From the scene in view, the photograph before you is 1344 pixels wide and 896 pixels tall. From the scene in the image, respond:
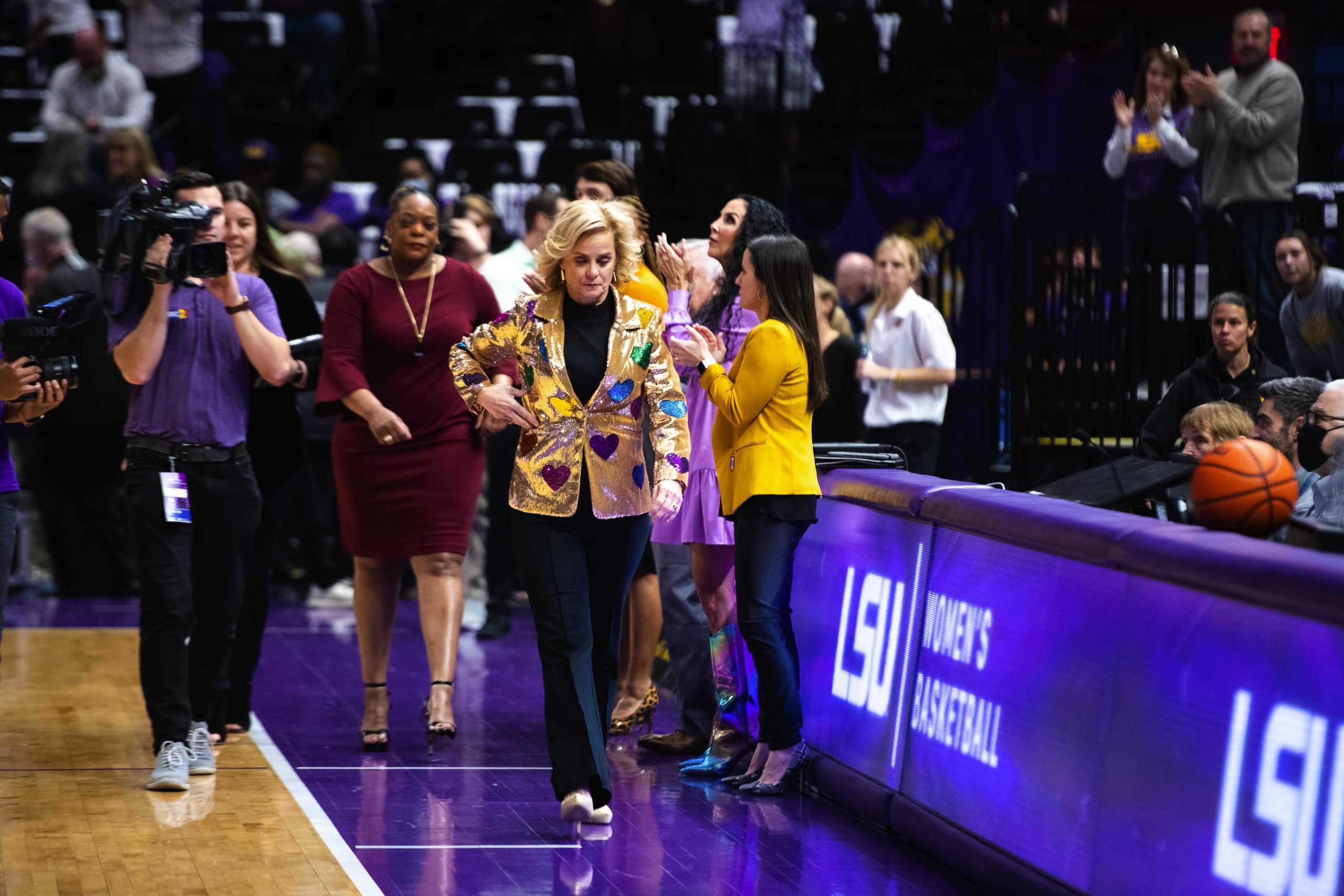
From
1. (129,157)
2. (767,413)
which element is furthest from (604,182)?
(129,157)

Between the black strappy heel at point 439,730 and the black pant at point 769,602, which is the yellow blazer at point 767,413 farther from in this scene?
the black strappy heel at point 439,730

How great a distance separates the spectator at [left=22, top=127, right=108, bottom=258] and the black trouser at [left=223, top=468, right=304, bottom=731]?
667 centimetres

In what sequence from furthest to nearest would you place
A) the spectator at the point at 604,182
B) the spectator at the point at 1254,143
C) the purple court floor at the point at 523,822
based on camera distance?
the spectator at the point at 1254,143 → the spectator at the point at 604,182 → the purple court floor at the point at 523,822

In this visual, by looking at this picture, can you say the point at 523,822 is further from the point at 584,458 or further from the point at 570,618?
the point at 584,458

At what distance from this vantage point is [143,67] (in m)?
15.4

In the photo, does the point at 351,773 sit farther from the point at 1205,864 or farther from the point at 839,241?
the point at 839,241

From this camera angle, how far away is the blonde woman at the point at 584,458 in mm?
5211

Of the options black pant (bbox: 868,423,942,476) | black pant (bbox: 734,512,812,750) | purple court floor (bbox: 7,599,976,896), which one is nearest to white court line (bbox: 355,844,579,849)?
purple court floor (bbox: 7,599,976,896)

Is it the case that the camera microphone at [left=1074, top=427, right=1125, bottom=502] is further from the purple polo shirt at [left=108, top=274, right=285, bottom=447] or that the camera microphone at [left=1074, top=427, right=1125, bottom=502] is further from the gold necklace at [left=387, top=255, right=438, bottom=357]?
the purple polo shirt at [left=108, top=274, right=285, bottom=447]

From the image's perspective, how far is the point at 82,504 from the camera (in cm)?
1087

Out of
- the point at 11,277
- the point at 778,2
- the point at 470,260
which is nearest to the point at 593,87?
the point at 778,2

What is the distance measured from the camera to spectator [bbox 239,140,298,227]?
13.8 metres

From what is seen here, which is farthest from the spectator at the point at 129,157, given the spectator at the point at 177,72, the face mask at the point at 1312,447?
the face mask at the point at 1312,447

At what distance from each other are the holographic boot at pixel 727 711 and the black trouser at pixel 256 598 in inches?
72.9
